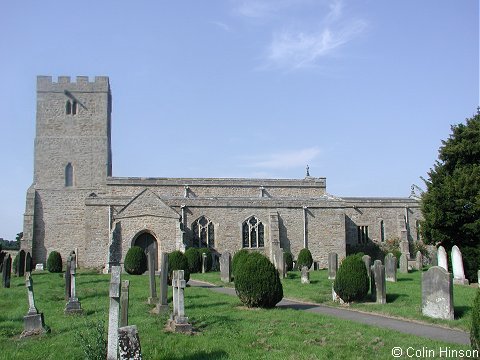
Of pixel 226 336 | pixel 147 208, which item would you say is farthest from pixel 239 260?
pixel 147 208

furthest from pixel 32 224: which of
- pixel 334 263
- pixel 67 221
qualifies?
pixel 334 263

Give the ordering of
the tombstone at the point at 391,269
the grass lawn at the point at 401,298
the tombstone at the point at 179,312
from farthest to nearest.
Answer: the tombstone at the point at 391,269 < the grass lawn at the point at 401,298 < the tombstone at the point at 179,312

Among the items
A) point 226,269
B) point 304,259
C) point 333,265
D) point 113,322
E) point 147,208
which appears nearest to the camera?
point 113,322

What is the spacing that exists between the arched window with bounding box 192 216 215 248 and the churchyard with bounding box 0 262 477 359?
50.6 ft

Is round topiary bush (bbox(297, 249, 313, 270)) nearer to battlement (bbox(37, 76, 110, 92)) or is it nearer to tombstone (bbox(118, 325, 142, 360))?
battlement (bbox(37, 76, 110, 92))

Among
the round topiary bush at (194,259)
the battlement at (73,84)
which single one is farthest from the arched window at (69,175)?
the round topiary bush at (194,259)

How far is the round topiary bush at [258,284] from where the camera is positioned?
13703mm

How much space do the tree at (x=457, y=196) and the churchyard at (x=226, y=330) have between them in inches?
216

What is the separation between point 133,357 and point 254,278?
7.29 m

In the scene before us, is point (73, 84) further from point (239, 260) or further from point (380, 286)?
point (380, 286)

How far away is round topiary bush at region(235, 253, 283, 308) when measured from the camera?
13.7 m

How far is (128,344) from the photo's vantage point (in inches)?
Answer: 266

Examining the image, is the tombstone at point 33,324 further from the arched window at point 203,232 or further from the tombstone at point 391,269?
the arched window at point 203,232

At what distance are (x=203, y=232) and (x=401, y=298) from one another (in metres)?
18.3
